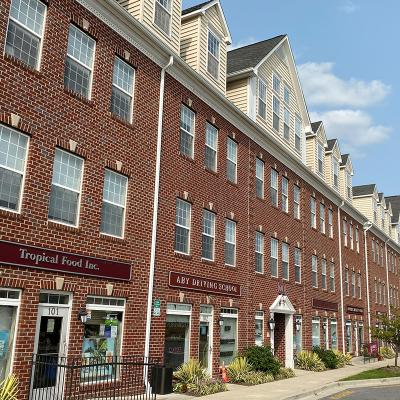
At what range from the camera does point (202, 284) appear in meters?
17.5

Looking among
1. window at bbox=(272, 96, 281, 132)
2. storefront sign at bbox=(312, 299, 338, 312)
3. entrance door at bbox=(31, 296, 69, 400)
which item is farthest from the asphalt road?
window at bbox=(272, 96, 281, 132)

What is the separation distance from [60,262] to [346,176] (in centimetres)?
2905

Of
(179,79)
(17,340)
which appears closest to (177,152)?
(179,79)

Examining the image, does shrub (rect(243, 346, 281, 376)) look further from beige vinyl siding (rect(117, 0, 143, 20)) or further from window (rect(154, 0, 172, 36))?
beige vinyl siding (rect(117, 0, 143, 20))

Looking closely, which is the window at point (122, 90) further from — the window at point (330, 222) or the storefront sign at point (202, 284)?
the window at point (330, 222)

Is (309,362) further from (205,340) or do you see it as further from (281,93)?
(281,93)

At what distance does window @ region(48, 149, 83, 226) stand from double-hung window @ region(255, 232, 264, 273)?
36.1 ft

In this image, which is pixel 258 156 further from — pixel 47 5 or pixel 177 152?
pixel 47 5

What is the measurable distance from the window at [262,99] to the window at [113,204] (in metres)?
10.9

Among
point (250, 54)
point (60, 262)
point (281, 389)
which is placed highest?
point (250, 54)

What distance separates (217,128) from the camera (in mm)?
19906

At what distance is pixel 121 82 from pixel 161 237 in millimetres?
4865

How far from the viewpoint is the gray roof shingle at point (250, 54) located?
23380 mm

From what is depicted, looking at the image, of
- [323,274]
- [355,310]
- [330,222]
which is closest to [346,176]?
[330,222]
